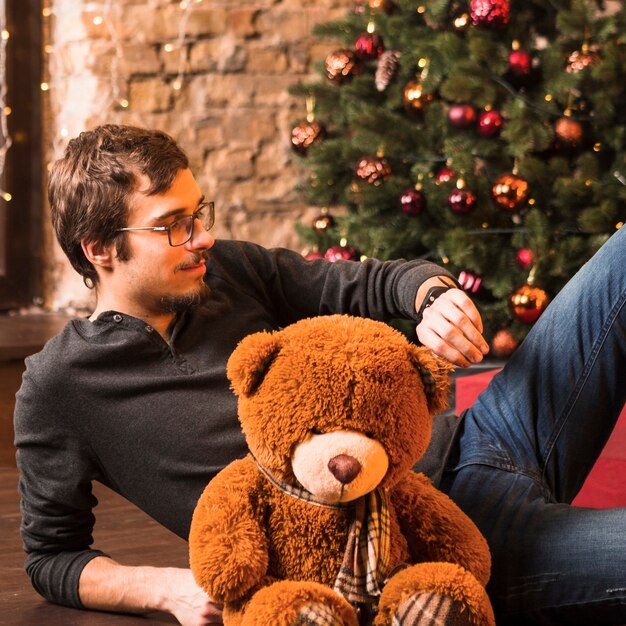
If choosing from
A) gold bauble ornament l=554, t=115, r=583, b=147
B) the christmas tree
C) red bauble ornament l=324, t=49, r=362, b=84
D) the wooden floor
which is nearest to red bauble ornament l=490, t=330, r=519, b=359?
the christmas tree

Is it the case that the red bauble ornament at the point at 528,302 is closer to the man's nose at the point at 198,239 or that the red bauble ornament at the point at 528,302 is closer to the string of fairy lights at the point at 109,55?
the man's nose at the point at 198,239

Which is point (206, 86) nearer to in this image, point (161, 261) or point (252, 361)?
point (161, 261)

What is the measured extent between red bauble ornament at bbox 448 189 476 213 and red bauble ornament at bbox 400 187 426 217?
137mm

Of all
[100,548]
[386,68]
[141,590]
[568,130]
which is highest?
[386,68]

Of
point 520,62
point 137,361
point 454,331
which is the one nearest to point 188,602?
point 137,361

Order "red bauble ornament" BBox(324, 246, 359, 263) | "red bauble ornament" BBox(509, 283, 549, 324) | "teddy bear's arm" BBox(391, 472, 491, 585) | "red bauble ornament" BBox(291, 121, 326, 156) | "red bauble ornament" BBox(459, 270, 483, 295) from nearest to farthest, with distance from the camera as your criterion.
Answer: "teddy bear's arm" BBox(391, 472, 491, 585)
"red bauble ornament" BBox(509, 283, 549, 324)
"red bauble ornament" BBox(459, 270, 483, 295)
"red bauble ornament" BBox(324, 246, 359, 263)
"red bauble ornament" BBox(291, 121, 326, 156)

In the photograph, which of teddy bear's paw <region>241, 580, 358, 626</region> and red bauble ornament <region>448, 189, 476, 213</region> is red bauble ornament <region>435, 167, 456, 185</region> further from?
teddy bear's paw <region>241, 580, 358, 626</region>

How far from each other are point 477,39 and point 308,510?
2.26 m

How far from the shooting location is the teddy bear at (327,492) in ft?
3.34

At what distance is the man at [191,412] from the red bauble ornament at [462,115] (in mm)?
1551

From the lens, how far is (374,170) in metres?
3.20

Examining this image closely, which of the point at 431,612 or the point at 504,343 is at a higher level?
the point at 431,612

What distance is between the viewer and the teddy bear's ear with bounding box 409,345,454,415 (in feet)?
3.56

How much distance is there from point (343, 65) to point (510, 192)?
0.79 metres
